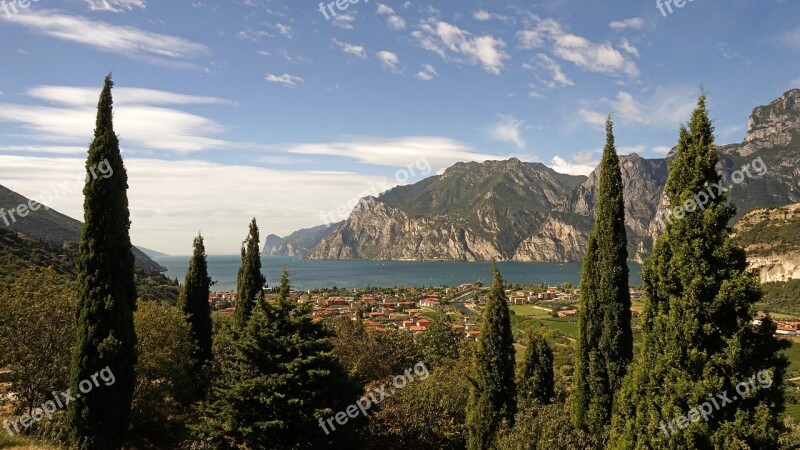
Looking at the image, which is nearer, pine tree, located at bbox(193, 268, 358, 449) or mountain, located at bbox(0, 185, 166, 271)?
pine tree, located at bbox(193, 268, 358, 449)

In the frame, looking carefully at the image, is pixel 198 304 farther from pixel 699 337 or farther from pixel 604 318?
pixel 699 337

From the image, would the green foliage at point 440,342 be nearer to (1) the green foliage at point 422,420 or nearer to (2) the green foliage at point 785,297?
(1) the green foliage at point 422,420

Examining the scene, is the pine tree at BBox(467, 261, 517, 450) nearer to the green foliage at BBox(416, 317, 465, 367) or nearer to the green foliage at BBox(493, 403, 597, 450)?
the green foliage at BBox(493, 403, 597, 450)

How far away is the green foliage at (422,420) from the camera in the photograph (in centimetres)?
1374

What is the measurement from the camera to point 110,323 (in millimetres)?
13039

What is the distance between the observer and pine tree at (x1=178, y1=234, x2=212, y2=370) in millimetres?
21766

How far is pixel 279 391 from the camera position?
980 cm

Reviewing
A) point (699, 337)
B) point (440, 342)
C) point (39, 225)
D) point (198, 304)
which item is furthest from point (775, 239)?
point (39, 225)

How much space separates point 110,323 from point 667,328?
1407cm

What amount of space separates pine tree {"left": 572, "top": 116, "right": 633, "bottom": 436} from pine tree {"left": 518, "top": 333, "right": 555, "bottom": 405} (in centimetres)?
965

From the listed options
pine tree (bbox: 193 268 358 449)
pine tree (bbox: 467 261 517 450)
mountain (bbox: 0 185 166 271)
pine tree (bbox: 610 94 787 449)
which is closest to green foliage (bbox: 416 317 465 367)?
pine tree (bbox: 467 261 517 450)

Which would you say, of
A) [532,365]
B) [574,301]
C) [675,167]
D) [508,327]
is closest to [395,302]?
[574,301]

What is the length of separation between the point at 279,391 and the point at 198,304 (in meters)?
14.2

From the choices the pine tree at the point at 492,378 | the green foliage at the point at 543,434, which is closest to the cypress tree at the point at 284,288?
the pine tree at the point at 492,378
